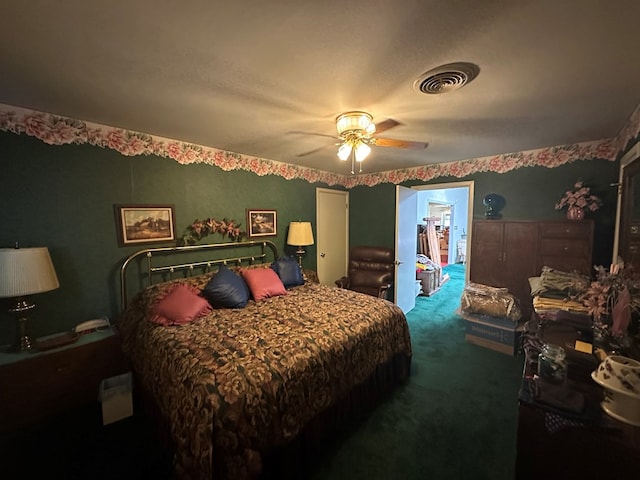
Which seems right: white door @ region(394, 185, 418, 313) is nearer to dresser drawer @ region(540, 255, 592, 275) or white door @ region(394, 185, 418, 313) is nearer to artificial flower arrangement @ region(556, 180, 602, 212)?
dresser drawer @ region(540, 255, 592, 275)

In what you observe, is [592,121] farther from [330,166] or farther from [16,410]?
[16,410]

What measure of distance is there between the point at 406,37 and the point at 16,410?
11.3 ft

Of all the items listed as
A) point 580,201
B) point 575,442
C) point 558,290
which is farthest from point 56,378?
Answer: point 580,201

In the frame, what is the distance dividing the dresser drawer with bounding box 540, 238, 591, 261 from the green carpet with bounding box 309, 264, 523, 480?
129 cm

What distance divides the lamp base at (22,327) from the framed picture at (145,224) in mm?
782

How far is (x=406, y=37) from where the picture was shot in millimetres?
1199

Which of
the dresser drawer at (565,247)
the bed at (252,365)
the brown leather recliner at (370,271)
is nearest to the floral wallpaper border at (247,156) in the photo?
the dresser drawer at (565,247)

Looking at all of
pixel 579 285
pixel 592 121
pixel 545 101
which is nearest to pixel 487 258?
pixel 579 285

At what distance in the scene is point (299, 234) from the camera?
12.4ft

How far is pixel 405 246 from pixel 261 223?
233cm

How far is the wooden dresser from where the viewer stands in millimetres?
2830

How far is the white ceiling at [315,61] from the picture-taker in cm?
106

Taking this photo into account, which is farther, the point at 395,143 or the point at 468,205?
the point at 468,205

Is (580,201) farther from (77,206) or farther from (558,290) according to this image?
(77,206)
